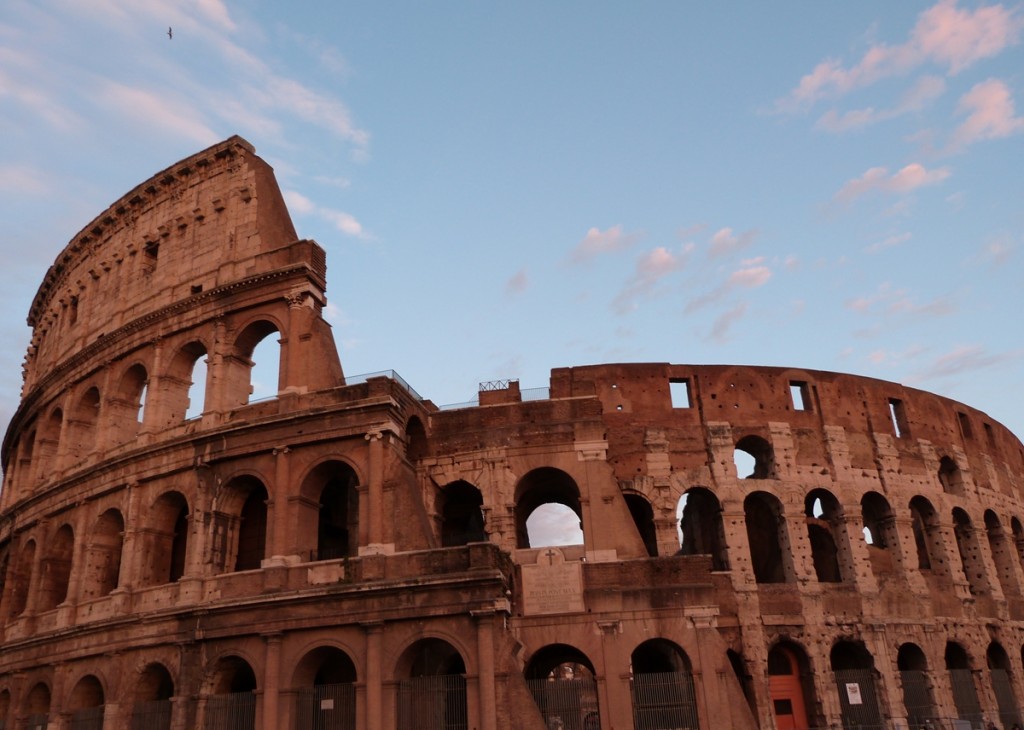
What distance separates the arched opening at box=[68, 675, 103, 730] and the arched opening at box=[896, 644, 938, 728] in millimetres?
19106

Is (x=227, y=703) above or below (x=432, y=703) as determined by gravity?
above

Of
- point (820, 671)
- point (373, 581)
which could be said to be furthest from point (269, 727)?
point (820, 671)

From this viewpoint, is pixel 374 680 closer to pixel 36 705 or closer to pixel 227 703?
pixel 227 703

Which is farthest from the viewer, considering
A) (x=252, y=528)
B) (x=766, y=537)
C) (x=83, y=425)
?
(x=83, y=425)

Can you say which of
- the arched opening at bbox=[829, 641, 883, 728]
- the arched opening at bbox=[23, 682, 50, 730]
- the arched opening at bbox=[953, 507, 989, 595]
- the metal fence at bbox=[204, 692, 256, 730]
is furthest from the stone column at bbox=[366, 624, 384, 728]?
the arched opening at bbox=[953, 507, 989, 595]

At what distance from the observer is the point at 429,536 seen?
16984 mm

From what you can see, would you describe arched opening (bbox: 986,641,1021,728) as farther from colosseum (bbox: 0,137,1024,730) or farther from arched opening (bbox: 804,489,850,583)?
arched opening (bbox: 804,489,850,583)

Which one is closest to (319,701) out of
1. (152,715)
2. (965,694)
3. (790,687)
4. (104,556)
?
(152,715)

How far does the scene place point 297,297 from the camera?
19.6 meters

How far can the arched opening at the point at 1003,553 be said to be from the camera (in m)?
25.7

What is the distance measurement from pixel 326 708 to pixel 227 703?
7.32 ft

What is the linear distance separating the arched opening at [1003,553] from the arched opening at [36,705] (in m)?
26.4

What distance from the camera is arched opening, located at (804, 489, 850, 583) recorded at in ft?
73.2

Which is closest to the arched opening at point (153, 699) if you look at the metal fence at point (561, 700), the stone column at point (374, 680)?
the stone column at point (374, 680)
